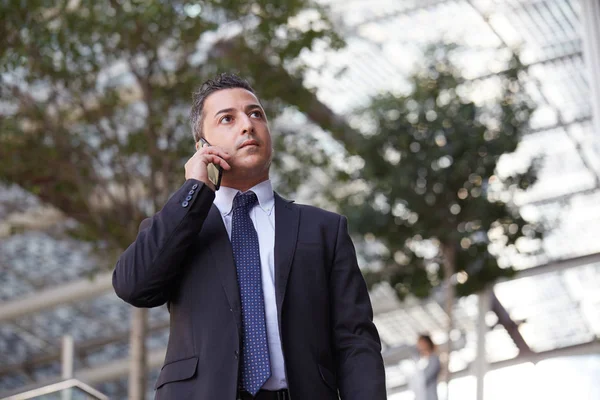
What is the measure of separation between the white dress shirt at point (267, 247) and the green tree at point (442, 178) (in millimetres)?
13978

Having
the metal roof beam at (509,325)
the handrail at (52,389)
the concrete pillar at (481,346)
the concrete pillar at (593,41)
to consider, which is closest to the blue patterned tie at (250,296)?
A: the handrail at (52,389)

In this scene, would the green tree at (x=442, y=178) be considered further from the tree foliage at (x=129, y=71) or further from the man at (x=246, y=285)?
the man at (x=246, y=285)

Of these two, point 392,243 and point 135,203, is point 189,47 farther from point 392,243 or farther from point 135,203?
point 392,243

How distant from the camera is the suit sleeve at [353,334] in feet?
9.67

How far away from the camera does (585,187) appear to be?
3481 centimetres

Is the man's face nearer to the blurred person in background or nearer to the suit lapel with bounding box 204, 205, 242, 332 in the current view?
the suit lapel with bounding box 204, 205, 242, 332

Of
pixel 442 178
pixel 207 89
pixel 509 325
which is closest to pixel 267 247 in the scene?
pixel 207 89

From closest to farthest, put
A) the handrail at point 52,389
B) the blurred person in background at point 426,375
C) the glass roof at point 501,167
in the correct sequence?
1. the handrail at point 52,389
2. the blurred person in background at point 426,375
3. the glass roof at point 501,167

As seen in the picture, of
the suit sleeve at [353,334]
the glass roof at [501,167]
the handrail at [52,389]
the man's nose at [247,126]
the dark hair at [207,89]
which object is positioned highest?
the glass roof at [501,167]

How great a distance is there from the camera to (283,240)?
121 inches

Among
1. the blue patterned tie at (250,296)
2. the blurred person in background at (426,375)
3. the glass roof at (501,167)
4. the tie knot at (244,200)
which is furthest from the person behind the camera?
the glass roof at (501,167)

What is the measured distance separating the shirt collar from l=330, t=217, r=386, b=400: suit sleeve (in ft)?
0.76

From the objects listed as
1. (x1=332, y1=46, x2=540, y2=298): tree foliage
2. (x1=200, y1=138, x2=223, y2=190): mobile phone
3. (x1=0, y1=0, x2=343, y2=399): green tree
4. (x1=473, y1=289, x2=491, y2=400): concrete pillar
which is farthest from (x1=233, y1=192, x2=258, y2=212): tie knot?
(x1=473, y1=289, x2=491, y2=400): concrete pillar

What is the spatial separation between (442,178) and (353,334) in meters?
14.4
